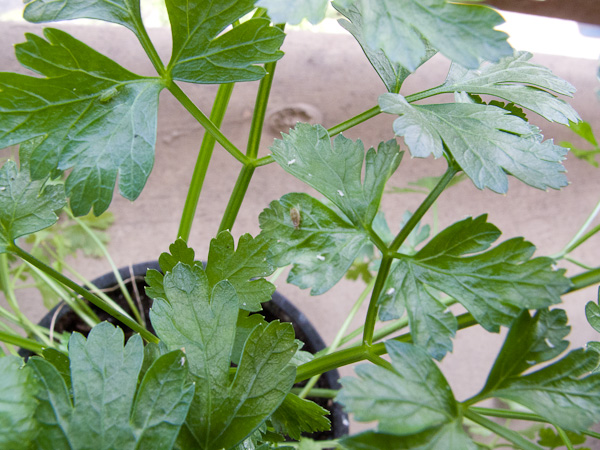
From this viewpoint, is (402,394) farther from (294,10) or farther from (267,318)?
(267,318)

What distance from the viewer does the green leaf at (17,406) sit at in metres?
0.32

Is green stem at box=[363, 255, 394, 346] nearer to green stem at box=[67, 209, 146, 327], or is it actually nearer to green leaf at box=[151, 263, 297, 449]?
green leaf at box=[151, 263, 297, 449]

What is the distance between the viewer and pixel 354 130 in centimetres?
114

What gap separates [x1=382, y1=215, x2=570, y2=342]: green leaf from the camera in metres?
0.38

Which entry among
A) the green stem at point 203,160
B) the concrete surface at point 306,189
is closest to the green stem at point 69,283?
the green stem at point 203,160

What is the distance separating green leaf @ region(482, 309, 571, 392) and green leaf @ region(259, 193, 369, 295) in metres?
0.15

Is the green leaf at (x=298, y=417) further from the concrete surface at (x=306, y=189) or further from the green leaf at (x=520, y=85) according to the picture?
the concrete surface at (x=306, y=189)

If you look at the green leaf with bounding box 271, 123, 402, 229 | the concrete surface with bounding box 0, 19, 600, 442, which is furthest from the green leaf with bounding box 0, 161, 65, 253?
the concrete surface with bounding box 0, 19, 600, 442

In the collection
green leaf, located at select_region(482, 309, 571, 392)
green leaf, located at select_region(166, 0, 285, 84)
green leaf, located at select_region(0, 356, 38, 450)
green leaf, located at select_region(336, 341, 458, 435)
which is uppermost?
green leaf, located at select_region(166, 0, 285, 84)

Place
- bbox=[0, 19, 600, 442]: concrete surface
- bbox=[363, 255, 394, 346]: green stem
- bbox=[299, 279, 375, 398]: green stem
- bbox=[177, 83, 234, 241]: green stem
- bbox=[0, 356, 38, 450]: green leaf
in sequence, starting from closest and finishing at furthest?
bbox=[0, 356, 38, 450]: green leaf
bbox=[363, 255, 394, 346]: green stem
bbox=[177, 83, 234, 241]: green stem
bbox=[299, 279, 375, 398]: green stem
bbox=[0, 19, 600, 442]: concrete surface

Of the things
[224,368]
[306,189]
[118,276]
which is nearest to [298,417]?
[224,368]

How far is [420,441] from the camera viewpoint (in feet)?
1.13

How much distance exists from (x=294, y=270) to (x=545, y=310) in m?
0.20

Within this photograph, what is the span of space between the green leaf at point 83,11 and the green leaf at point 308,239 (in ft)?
0.71
